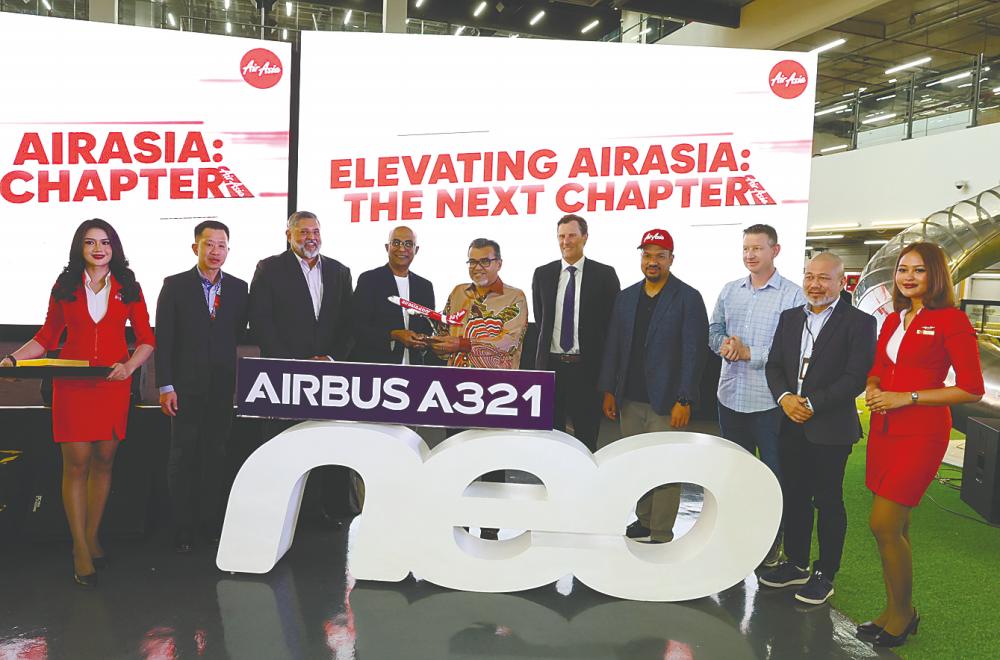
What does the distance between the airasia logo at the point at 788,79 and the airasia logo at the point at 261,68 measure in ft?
10.4

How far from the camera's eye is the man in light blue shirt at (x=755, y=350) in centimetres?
335

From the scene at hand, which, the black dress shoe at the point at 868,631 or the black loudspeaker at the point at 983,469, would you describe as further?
the black loudspeaker at the point at 983,469

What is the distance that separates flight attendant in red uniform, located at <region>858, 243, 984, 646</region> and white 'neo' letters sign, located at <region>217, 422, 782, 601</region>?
475mm

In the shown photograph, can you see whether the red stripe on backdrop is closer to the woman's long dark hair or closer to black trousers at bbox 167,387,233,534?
the woman's long dark hair

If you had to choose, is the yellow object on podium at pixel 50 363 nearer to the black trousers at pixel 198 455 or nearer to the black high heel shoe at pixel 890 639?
the black trousers at pixel 198 455

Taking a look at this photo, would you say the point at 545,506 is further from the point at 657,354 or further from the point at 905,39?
the point at 905,39

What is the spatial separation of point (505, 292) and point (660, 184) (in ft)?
5.19

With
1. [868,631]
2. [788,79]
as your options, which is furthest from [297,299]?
[788,79]

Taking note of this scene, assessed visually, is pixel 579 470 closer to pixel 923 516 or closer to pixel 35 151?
pixel 923 516

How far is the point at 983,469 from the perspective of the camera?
161 inches

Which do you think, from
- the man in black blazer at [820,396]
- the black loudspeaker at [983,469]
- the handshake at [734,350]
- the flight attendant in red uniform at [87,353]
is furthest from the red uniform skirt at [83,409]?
the black loudspeaker at [983,469]

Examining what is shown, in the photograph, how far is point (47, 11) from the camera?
1409cm

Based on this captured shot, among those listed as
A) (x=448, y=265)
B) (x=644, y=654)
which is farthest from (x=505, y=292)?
(x=644, y=654)

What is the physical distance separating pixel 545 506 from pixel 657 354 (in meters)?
0.94
